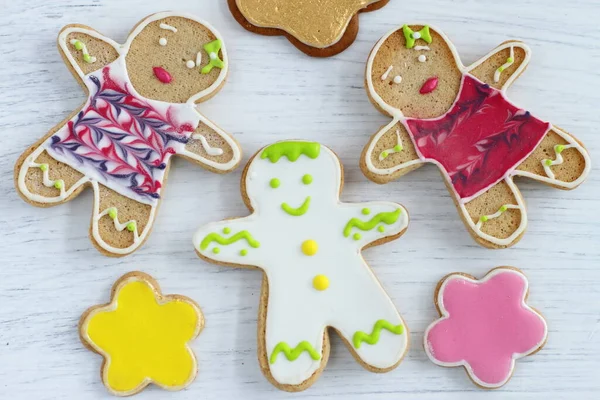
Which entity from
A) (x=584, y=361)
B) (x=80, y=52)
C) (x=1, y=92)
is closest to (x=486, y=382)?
(x=584, y=361)

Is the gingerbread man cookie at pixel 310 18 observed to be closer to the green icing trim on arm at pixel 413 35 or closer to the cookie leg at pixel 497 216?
the green icing trim on arm at pixel 413 35

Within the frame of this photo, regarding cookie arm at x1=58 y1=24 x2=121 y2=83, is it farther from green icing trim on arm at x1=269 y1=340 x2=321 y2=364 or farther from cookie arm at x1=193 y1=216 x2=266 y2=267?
green icing trim on arm at x1=269 y1=340 x2=321 y2=364

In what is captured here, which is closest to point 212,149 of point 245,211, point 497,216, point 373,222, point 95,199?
point 245,211

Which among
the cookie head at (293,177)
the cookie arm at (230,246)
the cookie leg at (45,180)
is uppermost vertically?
the cookie head at (293,177)

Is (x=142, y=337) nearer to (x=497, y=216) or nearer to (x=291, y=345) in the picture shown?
(x=291, y=345)

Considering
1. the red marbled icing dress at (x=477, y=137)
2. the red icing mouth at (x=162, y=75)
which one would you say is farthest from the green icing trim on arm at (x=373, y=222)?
the red icing mouth at (x=162, y=75)

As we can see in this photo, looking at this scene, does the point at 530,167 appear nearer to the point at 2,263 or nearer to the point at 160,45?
the point at 160,45
